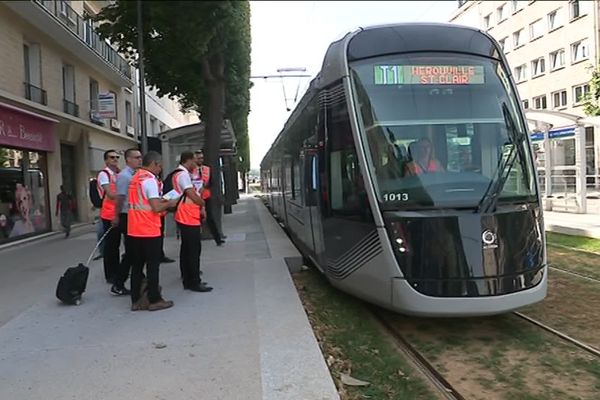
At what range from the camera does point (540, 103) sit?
40406mm

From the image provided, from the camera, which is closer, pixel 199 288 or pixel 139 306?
pixel 139 306

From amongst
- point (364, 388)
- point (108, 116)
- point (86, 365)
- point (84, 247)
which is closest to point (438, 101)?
point (364, 388)

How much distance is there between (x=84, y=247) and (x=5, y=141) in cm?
317

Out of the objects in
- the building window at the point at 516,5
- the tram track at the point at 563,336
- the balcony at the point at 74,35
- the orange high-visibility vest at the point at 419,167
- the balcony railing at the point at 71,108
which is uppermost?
the building window at the point at 516,5

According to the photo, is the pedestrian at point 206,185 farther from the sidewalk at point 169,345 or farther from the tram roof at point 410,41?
the tram roof at point 410,41

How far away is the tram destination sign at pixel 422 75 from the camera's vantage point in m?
5.86

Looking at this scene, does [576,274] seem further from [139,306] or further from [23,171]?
[23,171]

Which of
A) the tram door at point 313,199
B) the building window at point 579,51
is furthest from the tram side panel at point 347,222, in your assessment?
the building window at point 579,51

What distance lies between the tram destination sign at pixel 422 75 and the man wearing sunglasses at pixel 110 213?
12.3 ft

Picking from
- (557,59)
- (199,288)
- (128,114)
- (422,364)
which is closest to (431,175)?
(422,364)

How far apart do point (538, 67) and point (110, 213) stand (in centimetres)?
3926

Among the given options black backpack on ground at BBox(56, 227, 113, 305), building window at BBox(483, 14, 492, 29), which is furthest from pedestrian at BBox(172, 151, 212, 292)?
building window at BBox(483, 14, 492, 29)

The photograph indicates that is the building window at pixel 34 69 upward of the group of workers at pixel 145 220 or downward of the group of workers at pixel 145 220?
upward

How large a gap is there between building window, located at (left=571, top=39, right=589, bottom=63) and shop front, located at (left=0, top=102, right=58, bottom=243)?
31.1 metres
